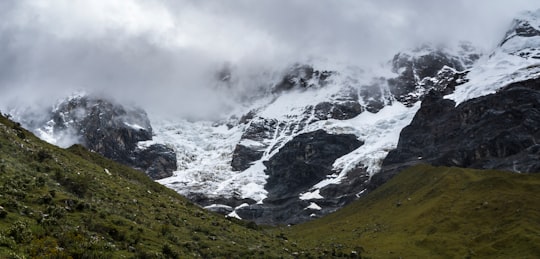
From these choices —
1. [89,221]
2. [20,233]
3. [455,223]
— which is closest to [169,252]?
[89,221]

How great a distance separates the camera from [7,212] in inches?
1227

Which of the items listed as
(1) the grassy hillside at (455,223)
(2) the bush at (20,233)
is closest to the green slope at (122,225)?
(2) the bush at (20,233)

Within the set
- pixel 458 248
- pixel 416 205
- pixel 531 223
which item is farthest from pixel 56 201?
pixel 416 205

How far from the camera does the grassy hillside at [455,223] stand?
4377 inches

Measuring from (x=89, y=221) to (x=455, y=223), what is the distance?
117 m

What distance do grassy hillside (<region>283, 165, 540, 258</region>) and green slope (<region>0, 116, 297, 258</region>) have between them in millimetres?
25713

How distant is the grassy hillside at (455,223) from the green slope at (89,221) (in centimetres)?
2571

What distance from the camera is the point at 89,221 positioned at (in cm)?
3656

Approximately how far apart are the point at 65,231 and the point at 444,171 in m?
182

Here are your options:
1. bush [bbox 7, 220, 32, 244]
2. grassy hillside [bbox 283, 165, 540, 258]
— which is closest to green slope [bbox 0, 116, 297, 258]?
bush [bbox 7, 220, 32, 244]

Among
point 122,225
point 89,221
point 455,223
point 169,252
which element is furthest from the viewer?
point 455,223

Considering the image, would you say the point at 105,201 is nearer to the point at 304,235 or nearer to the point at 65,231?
the point at 65,231

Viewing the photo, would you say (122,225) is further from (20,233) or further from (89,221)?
(20,233)

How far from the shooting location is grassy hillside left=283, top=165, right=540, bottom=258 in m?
111
